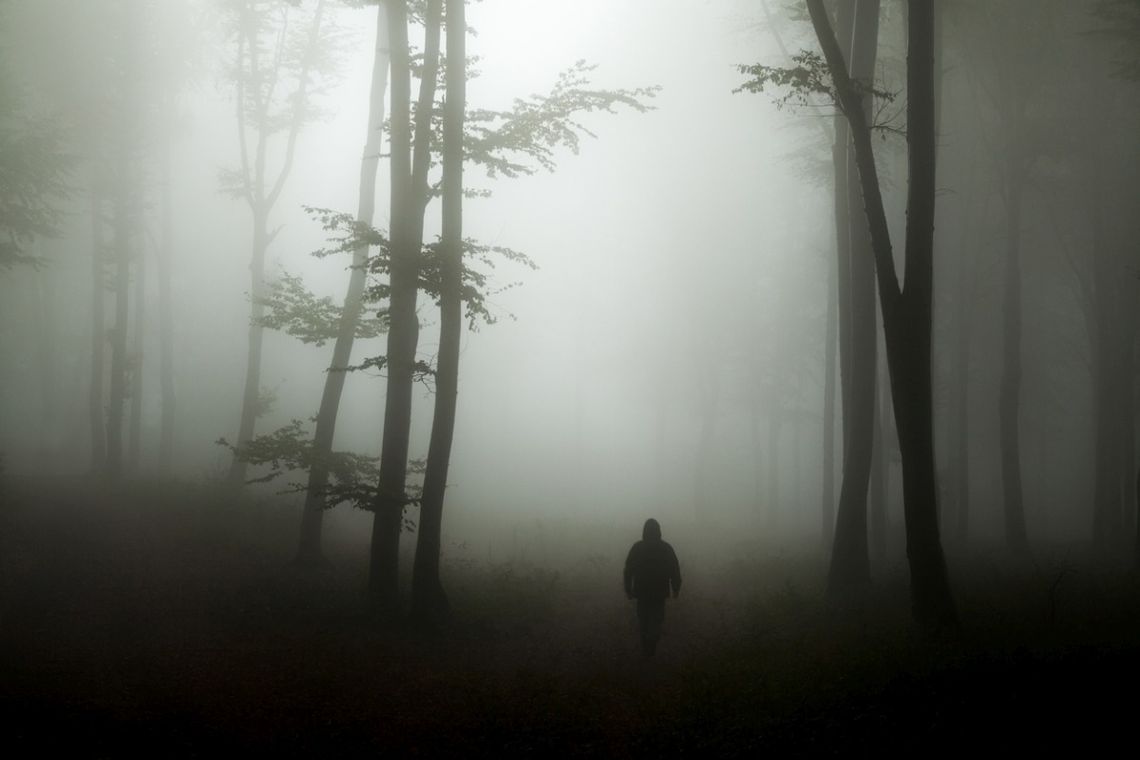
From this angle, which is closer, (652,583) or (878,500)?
(652,583)

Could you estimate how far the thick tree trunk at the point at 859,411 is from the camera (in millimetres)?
11477

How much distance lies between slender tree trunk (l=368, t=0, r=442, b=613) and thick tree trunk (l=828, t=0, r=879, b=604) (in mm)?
7150

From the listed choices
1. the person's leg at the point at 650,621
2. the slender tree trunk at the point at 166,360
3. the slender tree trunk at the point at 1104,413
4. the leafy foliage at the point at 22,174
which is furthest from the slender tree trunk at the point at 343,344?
the slender tree trunk at the point at 1104,413

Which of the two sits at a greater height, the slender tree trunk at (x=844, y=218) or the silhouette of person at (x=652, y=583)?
the slender tree trunk at (x=844, y=218)

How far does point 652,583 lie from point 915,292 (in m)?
5.16

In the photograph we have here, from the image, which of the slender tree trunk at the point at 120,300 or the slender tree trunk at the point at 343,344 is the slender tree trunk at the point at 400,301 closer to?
the slender tree trunk at the point at 343,344

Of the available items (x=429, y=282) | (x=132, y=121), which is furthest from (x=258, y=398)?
(x=429, y=282)

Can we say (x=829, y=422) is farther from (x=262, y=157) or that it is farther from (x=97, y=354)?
(x=97, y=354)

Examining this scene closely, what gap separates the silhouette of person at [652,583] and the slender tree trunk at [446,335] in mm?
2878

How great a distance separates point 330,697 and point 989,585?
11.1m

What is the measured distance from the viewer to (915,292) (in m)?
8.61

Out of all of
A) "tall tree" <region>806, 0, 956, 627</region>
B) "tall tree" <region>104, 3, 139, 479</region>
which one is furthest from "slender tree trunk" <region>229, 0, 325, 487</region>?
"tall tree" <region>806, 0, 956, 627</region>

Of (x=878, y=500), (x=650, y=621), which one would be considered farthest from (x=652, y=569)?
(x=878, y=500)

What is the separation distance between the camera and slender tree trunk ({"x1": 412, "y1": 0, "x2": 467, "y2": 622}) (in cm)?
979
